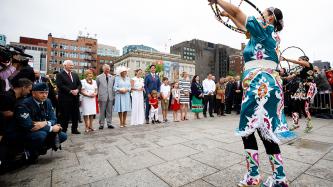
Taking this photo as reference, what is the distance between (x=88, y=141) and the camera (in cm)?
423

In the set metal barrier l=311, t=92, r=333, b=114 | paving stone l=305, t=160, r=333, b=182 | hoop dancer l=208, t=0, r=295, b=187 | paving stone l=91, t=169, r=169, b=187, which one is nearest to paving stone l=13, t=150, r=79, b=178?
paving stone l=91, t=169, r=169, b=187

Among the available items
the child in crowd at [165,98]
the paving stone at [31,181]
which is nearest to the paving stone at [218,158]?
the paving stone at [31,181]

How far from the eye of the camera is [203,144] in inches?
149

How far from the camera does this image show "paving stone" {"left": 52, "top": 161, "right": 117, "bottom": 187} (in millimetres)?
2186

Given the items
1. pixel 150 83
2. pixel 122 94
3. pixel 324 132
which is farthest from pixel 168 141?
pixel 324 132

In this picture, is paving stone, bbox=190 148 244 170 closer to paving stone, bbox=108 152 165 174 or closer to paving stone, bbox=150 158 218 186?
paving stone, bbox=150 158 218 186

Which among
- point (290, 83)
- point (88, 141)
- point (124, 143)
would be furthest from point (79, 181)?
point (290, 83)

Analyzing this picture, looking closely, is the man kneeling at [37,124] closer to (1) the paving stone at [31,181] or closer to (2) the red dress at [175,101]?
(1) the paving stone at [31,181]

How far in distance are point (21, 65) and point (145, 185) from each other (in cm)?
359

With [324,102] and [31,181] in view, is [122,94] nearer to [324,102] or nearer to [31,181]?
[31,181]

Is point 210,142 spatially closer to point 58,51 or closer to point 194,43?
point 58,51

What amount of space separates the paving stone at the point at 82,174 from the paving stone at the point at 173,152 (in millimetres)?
884

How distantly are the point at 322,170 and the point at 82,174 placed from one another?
10.1 ft

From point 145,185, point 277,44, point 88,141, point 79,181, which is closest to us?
point 277,44
